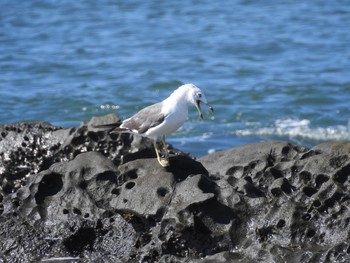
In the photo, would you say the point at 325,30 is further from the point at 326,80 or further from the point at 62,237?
Answer: the point at 62,237

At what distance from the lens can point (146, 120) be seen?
709cm

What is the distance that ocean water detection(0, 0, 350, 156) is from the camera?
1359cm

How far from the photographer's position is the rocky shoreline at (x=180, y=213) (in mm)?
6328

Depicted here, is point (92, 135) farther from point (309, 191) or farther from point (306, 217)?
point (306, 217)

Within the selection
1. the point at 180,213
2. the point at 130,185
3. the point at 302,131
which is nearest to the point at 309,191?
the point at 180,213

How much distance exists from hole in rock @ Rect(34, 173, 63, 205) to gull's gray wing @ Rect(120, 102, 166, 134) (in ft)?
2.36

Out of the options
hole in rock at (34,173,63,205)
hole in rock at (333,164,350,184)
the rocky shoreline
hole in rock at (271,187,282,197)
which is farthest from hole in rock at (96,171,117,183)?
hole in rock at (333,164,350,184)

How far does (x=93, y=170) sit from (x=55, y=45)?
12907mm

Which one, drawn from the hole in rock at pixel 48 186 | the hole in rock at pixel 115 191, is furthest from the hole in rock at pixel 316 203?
the hole in rock at pixel 48 186

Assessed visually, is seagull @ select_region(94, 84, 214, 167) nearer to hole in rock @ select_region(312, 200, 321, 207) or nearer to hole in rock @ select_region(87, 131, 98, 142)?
hole in rock @ select_region(87, 131, 98, 142)

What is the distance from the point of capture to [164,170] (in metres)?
6.73

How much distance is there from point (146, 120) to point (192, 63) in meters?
10.6

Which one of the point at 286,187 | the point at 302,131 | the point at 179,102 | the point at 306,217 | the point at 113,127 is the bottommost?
the point at 302,131

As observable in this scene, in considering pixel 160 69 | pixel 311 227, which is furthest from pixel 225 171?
pixel 160 69
